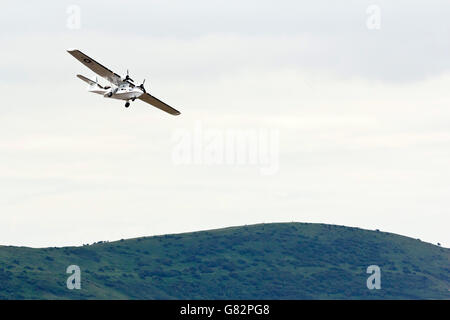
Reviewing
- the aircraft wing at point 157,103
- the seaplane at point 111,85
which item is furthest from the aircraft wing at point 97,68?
the aircraft wing at point 157,103

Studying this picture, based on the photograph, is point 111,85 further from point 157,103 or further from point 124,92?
point 157,103

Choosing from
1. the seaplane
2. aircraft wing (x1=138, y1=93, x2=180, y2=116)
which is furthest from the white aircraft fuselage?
aircraft wing (x1=138, y1=93, x2=180, y2=116)

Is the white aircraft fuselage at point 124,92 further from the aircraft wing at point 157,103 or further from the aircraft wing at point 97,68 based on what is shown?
the aircraft wing at point 157,103
